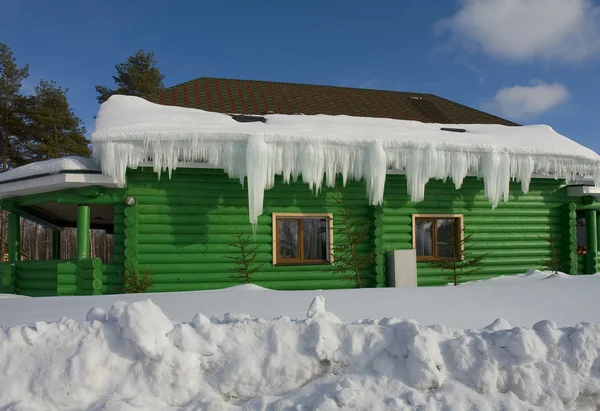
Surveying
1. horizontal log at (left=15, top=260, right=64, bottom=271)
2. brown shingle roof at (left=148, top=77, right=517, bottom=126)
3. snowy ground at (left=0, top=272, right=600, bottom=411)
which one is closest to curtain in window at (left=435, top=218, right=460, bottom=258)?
brown shingle roof at (left=148, top=77, right=517, bottom=126)

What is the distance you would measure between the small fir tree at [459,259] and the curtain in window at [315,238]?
6.52 ft

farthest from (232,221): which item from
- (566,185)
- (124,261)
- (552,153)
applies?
(566,185)

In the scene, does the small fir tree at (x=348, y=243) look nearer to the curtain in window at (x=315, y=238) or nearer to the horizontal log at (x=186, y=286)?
the curtain in window at (x=315, y=238)

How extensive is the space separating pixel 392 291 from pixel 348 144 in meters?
2.84

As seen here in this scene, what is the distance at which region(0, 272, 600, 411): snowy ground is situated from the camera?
279 cm

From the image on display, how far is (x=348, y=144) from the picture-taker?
7.44 m

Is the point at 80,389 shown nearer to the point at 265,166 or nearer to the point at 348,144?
the point at 265,166

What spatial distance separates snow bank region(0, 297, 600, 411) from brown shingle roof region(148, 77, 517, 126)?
21.9ft

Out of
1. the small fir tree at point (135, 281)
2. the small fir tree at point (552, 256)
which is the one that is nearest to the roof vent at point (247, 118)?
the small fir tree at point (135, 281)

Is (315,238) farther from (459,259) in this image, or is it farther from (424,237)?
(459,259)

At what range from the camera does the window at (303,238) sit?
804 centimetres

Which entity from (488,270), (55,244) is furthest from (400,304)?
(55,244)

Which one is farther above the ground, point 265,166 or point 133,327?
point 265,166

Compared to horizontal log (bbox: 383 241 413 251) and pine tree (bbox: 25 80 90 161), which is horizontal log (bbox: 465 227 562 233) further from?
pine tree (bbox: 25 80 90 161)
